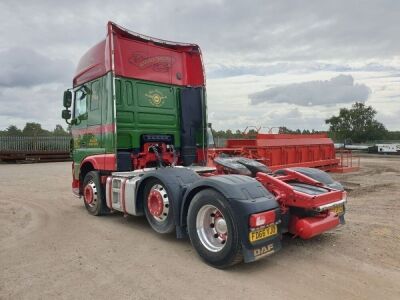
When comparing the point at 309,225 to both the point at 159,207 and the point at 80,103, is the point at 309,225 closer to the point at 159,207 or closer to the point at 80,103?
the point at 159,207

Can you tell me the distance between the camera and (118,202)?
6.70 metres

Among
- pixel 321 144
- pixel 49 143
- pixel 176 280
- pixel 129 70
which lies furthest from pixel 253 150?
pixel 49 143

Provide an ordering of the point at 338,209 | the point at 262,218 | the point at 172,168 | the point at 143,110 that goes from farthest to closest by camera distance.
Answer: the point at 143,110
the point at 172,168
the point at 338,209
the point at 262,218

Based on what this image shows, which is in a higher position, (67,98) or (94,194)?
(67,98)

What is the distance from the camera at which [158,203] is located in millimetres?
5660

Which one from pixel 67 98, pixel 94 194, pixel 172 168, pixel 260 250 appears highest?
pixel 67 98

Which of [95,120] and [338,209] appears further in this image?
[95,120]

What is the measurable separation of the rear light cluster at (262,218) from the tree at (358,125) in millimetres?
49111

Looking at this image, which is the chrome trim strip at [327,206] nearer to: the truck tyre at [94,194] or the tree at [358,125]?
the truck tyre at [94,194]

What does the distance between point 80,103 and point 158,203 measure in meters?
3.64

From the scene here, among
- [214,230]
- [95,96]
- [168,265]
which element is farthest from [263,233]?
[95,96]

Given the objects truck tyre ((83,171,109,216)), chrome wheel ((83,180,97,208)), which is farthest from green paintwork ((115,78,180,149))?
chrome wheel ((83,180,97,208))

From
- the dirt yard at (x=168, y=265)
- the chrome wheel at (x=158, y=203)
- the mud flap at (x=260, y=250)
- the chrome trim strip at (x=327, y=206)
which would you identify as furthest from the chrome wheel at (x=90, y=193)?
the chrome trim strip at (x=327, y=206)

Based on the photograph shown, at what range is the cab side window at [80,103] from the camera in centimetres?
796
